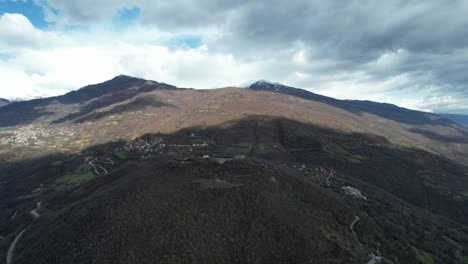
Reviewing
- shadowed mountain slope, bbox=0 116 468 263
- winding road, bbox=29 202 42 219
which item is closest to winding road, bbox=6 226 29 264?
shadowed mountain slope, bbox=0 116 468 263

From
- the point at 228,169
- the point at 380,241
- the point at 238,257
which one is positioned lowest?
the point at 380,241

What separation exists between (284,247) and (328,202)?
142ft

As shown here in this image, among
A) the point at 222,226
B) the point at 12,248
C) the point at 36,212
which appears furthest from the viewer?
the point at 36,212

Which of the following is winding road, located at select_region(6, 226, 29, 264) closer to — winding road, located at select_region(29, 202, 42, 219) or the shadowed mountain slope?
the shadowed mountain slope

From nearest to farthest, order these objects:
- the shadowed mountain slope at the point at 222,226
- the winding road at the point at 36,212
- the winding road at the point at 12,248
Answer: the shadowed mountain slope at the point at 222,226 → the winding road at the point at 12,248 → the winding road at the point at 36,212

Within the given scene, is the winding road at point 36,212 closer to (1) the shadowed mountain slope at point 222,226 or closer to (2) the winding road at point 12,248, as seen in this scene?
(1) the shadowed mountain slope at point 222,226

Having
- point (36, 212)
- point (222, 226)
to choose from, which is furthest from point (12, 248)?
point (222, 226)

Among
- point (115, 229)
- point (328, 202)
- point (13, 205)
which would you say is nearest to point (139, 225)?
point (115, 229)

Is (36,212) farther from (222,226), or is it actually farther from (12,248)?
(222,226)

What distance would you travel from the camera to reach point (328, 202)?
128125mm

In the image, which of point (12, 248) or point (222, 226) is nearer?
point (222, 226)

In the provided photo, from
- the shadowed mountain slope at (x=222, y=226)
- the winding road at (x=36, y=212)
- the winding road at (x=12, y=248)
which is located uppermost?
the shadowed mountain slope at (x=222, y=226)

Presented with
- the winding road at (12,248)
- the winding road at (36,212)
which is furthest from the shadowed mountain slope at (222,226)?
the winding road at (12,248)

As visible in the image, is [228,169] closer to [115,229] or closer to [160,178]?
[160,178]
